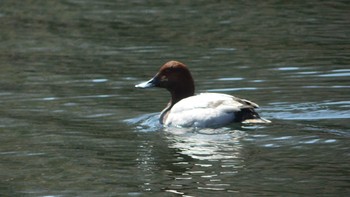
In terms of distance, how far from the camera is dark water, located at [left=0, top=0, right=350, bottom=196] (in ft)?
33.9

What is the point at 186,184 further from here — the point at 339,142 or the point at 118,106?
the point at 118,106

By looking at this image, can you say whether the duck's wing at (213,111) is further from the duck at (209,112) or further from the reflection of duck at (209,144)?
the reflection of duck at (209,144)

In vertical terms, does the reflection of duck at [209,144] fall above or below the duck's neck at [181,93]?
below

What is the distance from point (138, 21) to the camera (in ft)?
67.5

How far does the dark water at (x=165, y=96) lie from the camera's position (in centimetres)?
1034

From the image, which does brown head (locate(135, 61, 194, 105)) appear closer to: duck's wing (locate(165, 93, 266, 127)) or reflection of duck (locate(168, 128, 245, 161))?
duck's wing (locate(165, 93, 266, 127))

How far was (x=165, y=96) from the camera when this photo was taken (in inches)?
599

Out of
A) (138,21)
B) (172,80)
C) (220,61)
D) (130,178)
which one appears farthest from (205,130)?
(138,21)

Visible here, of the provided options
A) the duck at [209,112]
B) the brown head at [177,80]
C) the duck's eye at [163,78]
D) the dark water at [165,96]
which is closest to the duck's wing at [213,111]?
the duck at [209,112]

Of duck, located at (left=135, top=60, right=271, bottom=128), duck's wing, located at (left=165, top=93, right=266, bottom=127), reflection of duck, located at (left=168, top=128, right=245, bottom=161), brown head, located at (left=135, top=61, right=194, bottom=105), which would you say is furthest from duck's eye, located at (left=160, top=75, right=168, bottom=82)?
reflection of duck, located at (left=168, top=128, right=245, bottom=161)

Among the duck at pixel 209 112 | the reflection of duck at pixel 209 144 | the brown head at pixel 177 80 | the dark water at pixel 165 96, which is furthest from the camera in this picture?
the brown head at pixel 177 80

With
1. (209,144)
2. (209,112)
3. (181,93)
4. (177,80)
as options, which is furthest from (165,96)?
(209,144)

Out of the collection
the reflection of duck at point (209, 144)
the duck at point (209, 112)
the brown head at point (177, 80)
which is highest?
the brown head at point (177, 80)

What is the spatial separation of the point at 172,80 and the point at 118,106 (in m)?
0.89
